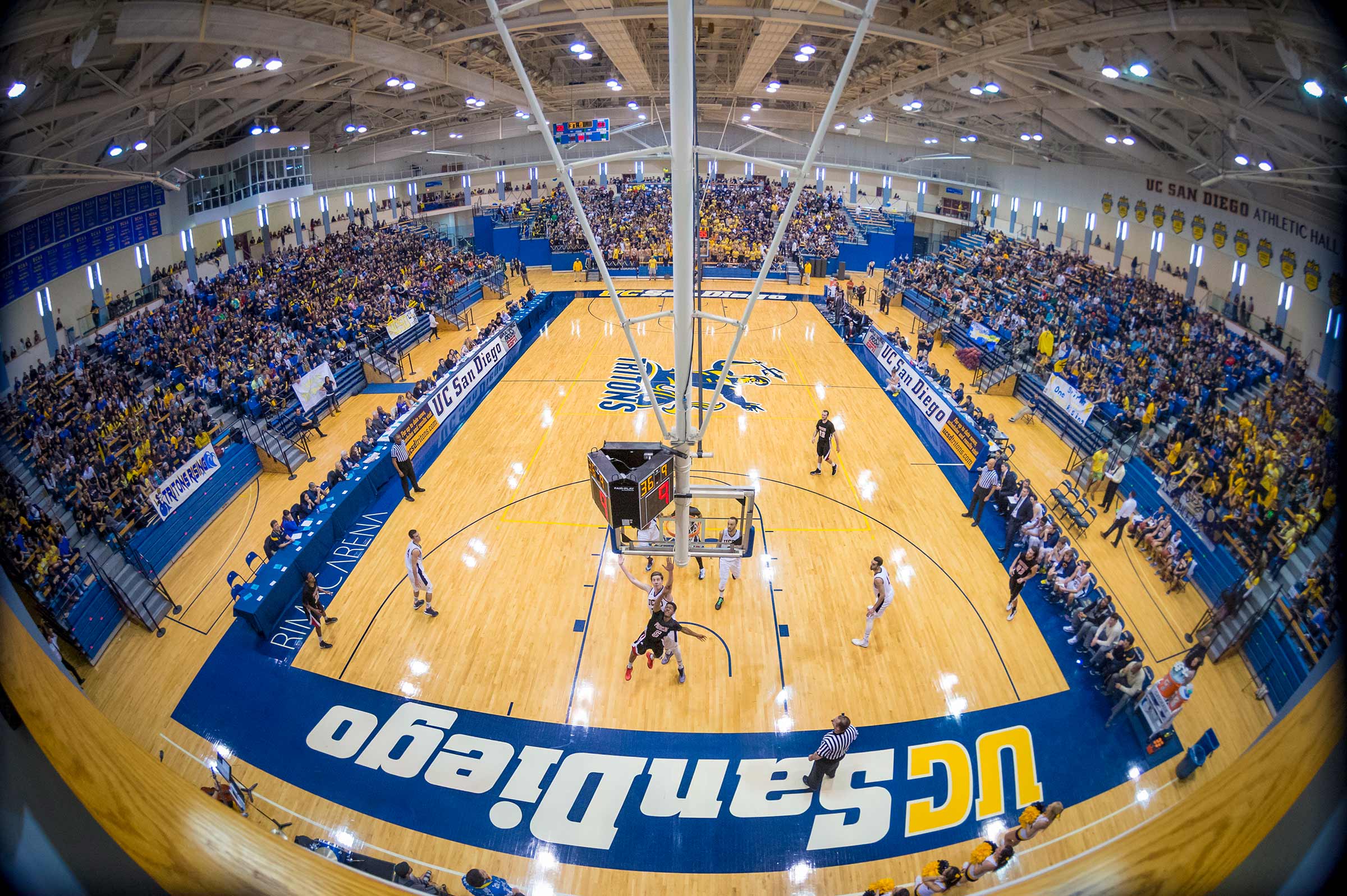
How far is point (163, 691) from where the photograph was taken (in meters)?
9.06

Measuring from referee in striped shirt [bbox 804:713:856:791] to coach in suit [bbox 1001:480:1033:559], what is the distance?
612cm

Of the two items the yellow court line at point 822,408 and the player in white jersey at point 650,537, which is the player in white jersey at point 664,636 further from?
the yellow court line at point 822,408

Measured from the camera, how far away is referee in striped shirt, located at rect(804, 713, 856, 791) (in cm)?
725

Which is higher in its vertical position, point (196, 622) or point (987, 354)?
point (987, 354)

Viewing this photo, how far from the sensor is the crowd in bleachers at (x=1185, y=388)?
11.2m

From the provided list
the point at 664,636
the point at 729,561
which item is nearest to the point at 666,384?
the point at 729,561

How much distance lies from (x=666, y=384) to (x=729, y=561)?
1003 centimetres

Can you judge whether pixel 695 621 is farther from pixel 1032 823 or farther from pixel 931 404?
pixel 931 404

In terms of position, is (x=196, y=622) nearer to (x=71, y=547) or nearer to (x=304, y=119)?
(x=71, y=547)

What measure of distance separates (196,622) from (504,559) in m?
4.81

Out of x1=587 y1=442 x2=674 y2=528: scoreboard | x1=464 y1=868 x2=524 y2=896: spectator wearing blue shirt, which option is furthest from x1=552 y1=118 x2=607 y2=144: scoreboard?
x1=464 y1=868 x2=524 y2=896: spectator wearing blue shirt

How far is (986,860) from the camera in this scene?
6426 mm

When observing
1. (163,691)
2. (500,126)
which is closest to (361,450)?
(163,691)

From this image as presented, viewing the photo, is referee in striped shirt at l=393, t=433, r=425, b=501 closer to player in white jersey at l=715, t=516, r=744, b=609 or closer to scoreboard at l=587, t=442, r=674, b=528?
scoreboard at l=587, t=442, r=674, b=528
